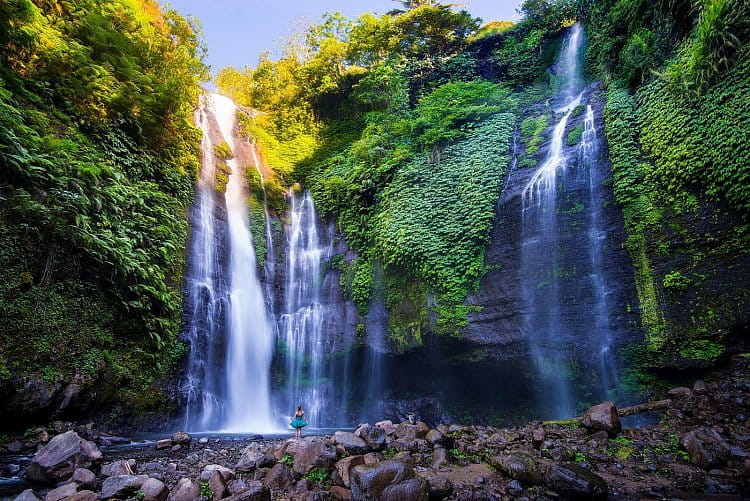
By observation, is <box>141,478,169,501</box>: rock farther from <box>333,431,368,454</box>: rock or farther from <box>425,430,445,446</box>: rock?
<box>425,430,445,446</box>: rock

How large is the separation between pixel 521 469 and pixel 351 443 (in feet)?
8.87

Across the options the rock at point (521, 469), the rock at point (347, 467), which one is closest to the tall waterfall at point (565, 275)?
the rock at point (521, 469)

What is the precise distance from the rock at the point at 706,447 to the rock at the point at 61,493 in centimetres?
802

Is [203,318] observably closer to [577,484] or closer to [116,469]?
[116,469]

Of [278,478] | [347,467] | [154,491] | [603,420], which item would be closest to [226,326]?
[154,491]

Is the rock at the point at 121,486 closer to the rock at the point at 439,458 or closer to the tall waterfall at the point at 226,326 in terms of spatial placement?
the rock at the point at 439,458

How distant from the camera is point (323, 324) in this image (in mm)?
13766

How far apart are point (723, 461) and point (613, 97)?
33.5 ft

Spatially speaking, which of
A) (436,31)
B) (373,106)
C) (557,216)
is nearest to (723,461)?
(557,216)

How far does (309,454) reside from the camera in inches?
210

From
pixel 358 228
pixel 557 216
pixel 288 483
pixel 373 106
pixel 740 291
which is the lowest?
pixel 288 483

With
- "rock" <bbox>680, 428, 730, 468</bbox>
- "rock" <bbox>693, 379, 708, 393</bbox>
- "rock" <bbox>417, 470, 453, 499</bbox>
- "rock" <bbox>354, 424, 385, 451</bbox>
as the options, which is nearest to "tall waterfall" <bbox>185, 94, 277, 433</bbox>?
"rock" <bbox>354, 424, 385, 451</bbox>

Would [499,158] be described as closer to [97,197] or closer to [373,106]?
[373,106]

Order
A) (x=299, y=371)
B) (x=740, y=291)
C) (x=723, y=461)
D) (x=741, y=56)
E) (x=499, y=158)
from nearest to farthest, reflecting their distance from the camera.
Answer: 1. (x=723, y=461)
2. (x=740, y=291)
3. (x=741, y=56)
4. (x=499, y=158)
5. (x=299, y=371)
